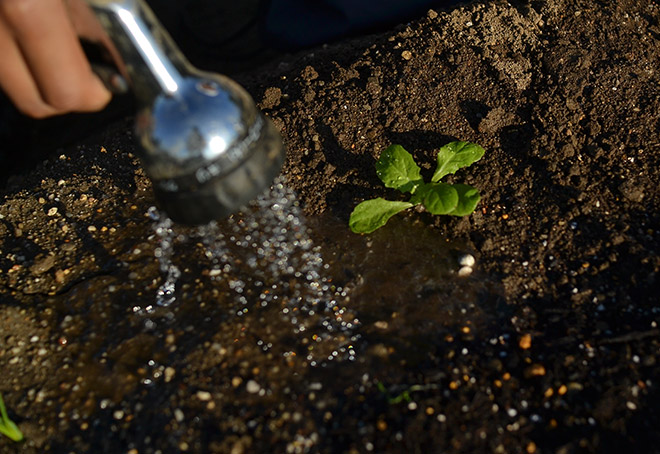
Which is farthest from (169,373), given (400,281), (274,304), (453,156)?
(453,156)

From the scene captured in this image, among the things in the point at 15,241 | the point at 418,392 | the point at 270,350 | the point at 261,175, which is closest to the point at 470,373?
the point at 418,392

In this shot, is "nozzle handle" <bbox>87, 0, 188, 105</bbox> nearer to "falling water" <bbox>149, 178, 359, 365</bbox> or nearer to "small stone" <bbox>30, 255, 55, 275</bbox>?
"falling water" <bbox>149, 178, 359, 365</bbox>

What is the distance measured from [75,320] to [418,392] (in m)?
1.13

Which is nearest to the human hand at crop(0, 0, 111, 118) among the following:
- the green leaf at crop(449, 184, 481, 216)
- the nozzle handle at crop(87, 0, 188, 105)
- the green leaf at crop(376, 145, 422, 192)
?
the nozzle handle at crop(87, 0, 188, 105)

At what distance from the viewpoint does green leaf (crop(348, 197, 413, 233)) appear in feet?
6.65

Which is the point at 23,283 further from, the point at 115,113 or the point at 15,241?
the point at 115,113

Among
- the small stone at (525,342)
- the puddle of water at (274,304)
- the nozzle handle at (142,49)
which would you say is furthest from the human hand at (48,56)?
the small stone at (525,342)

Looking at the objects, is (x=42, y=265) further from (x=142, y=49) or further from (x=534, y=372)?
(x=534, y=372)

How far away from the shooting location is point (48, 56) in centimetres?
135

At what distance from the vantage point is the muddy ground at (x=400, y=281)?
168 centimetres

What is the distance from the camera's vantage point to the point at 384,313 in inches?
75.2

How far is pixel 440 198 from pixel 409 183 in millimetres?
181

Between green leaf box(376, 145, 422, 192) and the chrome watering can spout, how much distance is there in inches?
32.2

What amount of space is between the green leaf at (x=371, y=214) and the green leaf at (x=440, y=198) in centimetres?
12
